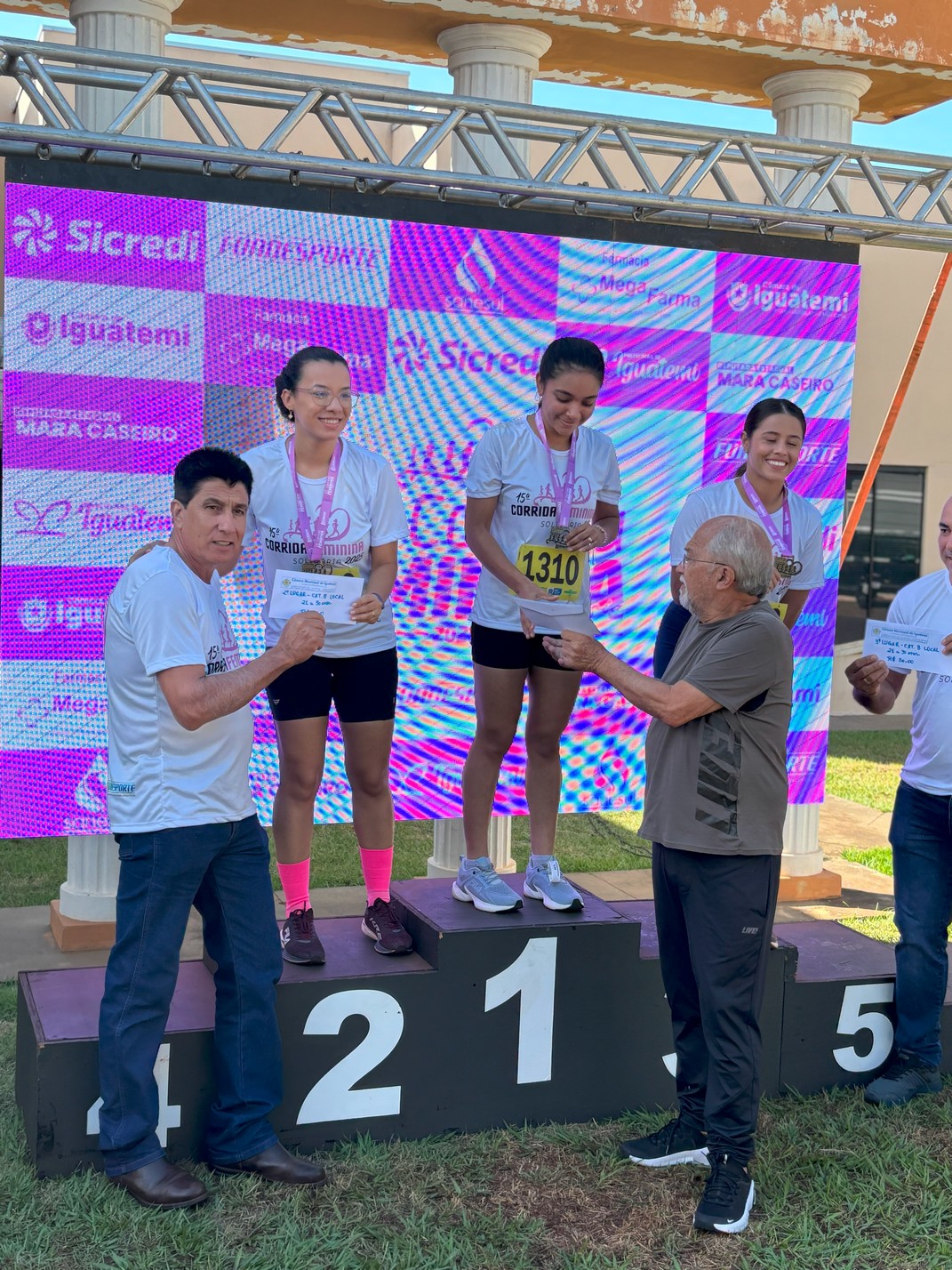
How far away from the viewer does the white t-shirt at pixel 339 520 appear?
343cm

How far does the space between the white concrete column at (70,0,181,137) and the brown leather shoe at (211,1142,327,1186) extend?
141 inches

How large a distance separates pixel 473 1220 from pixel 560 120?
10.7ft

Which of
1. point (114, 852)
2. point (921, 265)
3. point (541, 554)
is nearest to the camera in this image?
point (541, 554)

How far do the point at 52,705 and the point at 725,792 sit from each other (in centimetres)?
278

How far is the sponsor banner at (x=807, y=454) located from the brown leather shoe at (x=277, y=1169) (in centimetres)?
359

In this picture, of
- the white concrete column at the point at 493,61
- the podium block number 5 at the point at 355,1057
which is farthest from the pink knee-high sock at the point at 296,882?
the white concrete column at the point at 493,61

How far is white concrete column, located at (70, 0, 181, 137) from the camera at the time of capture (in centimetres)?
473

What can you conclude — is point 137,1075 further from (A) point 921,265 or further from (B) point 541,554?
(A) point 921,265

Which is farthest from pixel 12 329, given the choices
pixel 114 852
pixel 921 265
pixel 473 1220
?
pixel 921 265

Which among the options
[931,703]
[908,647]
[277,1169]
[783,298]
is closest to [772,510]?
[908,647]

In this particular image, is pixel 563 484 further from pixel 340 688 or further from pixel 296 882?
pixel 296 882

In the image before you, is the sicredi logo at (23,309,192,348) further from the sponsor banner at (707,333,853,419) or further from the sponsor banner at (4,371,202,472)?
the sponsor banner at (707,333,853,419)

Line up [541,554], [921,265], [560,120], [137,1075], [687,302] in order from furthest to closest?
[921,265], [687,302], [560,120], [541,554], [137,1075]

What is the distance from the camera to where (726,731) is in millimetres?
2957
